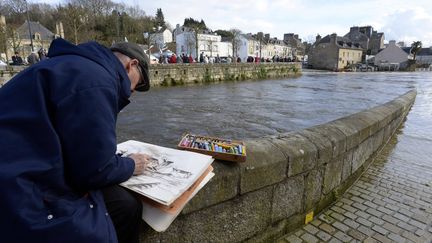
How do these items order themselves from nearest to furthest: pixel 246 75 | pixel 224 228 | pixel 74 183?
pixel 74 183
pixel 224 228
pixel 246 75

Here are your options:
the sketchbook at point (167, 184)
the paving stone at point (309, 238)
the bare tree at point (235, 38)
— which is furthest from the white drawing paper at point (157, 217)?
the bare tree at point (235, 38)

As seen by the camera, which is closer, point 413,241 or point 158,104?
point 413,241

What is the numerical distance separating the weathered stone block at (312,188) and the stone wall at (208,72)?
23999 millimetres

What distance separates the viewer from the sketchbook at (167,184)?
1.64 meters

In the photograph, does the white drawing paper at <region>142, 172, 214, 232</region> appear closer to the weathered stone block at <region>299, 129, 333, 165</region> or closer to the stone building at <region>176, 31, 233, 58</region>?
the weathered stone block at <region>299, 129, 333, 165</region>

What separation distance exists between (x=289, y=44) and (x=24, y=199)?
4744 inches

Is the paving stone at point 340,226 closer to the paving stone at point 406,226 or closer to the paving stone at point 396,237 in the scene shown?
the paving stone at point 396,237

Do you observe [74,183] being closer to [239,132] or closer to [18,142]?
[18,142]

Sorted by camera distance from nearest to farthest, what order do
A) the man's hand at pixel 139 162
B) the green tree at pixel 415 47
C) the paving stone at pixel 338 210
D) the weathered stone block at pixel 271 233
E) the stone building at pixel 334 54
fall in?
1. the man's hand at pixel 139 162
2. the weathered stone block at pixel 271 233
3. the paving stone at pixel 338 210
4. the stone building at pixel 334 54
5. the green tree at pixel 415 47

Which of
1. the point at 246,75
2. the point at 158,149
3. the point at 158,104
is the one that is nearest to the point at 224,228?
the point at 158,149

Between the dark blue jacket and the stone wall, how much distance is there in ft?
83.0

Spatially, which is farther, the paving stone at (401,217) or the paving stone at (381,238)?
the paving stone at (401,217)

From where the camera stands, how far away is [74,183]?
Result: 1329 millimetres

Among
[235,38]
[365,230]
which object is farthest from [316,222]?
[235,38]
